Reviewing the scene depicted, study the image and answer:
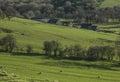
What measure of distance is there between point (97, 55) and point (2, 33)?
65.6 m

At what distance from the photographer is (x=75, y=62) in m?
121

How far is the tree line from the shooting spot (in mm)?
134750

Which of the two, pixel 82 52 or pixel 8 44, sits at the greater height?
pixel 8 44

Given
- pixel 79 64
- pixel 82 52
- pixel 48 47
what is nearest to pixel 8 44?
pixel 48 47

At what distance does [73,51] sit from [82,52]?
3857 millimetres

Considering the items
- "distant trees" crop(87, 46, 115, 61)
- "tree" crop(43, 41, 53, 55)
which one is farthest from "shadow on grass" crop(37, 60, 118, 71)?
"tree" crop(43, 41, 53, 55)

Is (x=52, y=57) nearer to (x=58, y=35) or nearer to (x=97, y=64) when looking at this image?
(x=97, y=64)

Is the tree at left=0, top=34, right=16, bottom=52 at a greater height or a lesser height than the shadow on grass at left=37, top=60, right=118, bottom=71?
greater

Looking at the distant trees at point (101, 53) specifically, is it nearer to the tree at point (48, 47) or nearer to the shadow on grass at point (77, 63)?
the shadow on grass at point (77, 63)

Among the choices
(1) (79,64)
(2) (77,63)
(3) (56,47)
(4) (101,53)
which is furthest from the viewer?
(3) (56,47)

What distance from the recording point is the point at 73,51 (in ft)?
457

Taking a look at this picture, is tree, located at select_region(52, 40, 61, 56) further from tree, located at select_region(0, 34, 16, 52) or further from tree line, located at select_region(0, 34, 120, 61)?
tree, located at select_region(0, 34, 16, 52)

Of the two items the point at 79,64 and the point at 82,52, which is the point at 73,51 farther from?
the point at 79,64

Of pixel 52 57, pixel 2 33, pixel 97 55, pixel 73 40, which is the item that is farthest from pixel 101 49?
pixel 2 33
